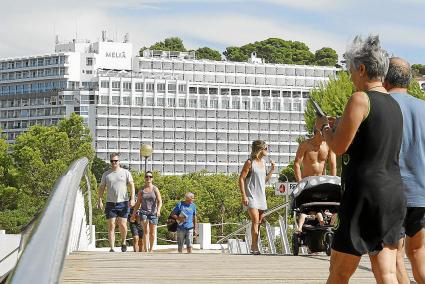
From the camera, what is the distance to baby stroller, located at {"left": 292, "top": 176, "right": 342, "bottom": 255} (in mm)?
13203

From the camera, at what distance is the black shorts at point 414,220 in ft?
23.0

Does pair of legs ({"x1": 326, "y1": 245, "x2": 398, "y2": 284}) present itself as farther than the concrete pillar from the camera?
No

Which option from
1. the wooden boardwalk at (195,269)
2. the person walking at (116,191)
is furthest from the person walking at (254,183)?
the person walking at (116,191)

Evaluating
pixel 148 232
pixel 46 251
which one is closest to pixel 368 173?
pixel 46 251

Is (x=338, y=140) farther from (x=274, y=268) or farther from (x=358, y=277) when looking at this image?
(x=274, y=268)

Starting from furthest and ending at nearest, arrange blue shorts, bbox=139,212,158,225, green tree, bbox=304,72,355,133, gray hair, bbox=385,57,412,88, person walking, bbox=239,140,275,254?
1. green tree, bbox=304,72,355,133
2. blue shorts, bbox=139,212,158,225
3. person walking, bbox=239,140,275,254
4. gray hair, bbox=385,57,412,88

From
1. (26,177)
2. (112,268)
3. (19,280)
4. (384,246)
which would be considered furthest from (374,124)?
(26,177)

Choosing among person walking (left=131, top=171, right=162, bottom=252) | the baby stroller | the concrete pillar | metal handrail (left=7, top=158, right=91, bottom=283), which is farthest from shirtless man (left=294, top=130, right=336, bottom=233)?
the concrete pillar

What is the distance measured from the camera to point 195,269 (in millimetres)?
12016

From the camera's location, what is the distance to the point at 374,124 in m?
6.00

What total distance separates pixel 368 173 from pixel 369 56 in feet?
1.81

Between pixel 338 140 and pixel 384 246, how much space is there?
0.55 m

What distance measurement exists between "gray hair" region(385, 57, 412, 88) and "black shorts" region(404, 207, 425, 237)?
71 cm

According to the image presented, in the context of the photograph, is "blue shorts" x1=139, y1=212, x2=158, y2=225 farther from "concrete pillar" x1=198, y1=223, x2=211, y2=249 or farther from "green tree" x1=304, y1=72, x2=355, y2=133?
"green tree" x1=304, y1=72, x2=355, y2=133
